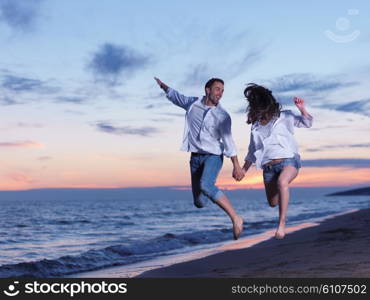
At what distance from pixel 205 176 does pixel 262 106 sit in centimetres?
126

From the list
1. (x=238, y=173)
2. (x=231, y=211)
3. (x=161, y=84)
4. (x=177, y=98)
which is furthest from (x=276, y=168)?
(x=161, y=84)

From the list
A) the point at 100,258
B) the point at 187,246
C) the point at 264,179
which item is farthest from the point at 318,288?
the point at 187,246

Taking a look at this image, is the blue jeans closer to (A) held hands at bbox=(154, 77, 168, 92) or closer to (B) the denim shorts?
(B) the denim shorts

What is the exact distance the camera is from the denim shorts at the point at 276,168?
749cm

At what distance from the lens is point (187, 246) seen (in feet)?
61.3

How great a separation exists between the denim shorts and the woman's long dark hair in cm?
64

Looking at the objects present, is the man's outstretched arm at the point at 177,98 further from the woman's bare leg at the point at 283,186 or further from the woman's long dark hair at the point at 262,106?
the woman's bare leg at the point at 283,186

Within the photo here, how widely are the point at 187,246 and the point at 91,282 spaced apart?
11301mm

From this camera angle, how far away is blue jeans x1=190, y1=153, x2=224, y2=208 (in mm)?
7426

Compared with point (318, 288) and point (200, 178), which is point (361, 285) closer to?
point (318, 288)

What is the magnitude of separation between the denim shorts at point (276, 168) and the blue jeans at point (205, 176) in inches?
26.2

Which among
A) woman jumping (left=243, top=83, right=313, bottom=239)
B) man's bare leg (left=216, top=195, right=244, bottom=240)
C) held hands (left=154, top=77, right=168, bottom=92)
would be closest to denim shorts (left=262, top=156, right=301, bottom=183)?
woman jumping (left=243, top=83, right=313, bottom=239)

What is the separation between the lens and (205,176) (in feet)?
24.2

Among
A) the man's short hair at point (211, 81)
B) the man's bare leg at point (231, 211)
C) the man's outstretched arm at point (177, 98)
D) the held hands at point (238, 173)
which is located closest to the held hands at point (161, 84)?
the man's outstretched arm at point (177, 98)
